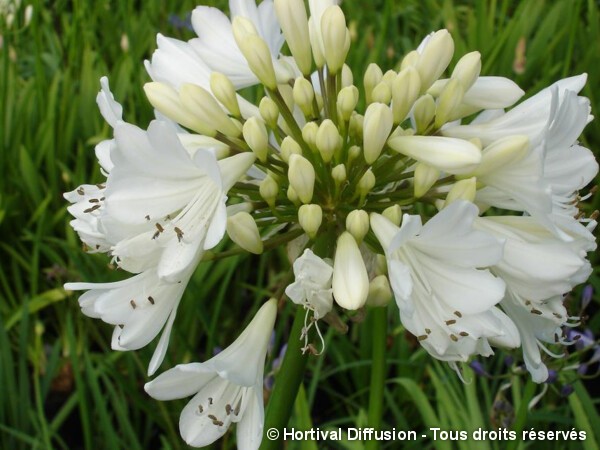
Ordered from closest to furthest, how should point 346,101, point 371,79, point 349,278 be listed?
point 349,278 < point 346,101 < point 371,79

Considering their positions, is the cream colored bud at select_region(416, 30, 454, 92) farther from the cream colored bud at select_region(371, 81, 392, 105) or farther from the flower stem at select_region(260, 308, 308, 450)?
the flower stem at select_region(260, 308, 308, 450)

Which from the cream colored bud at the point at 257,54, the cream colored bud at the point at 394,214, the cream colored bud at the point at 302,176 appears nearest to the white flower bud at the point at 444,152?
the cream colored bud at the point at 394,214

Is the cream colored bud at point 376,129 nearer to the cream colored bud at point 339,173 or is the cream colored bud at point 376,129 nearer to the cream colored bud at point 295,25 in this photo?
the cream colored bud at point 339,173

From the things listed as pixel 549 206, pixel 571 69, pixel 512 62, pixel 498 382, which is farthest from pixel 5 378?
pixel 571 69

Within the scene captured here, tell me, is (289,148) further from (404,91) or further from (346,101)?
(404,91)

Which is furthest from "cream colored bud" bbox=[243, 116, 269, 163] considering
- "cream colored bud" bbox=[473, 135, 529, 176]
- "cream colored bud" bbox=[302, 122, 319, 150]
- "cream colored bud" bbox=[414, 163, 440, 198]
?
"cream colored bud" bbox=[473, 135, 529, 176]

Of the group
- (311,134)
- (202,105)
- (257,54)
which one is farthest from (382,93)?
(202,105)

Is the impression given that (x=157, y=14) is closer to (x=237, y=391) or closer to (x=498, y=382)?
(x=498, y=382)
